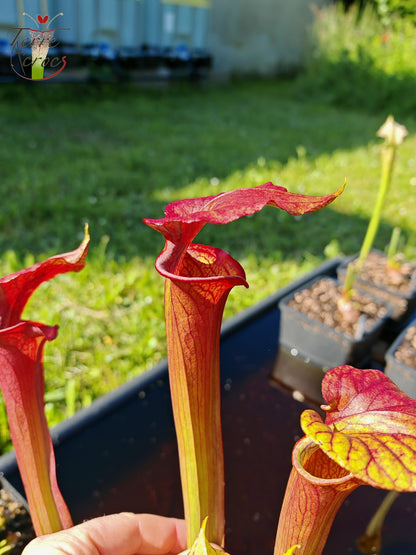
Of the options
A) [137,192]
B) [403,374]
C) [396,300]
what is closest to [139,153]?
[137,192]

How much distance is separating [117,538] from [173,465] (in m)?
0.41

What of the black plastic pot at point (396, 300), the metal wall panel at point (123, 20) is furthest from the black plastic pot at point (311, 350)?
the metal wall panel at point (123, 20)

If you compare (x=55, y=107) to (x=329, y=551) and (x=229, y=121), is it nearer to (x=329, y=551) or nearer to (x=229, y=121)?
(x=229, y=121)

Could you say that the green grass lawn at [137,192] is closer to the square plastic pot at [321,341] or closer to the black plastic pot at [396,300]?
the black plastic pot at [396,300]

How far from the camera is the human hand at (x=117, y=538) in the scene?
54 centimetres

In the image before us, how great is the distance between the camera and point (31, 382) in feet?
1.84

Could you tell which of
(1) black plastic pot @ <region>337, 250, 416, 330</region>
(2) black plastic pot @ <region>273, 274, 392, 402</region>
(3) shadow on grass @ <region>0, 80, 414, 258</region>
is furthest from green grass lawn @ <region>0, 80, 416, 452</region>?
(2) black plastic pot @ <region>273, 274, 392, 402</region>

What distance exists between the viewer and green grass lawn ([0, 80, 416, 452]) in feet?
5.24

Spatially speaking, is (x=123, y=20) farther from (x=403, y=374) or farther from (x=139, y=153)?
(x=403, y=374)

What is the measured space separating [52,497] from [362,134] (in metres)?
4.67

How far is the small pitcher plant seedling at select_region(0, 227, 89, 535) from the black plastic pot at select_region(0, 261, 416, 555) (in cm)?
31

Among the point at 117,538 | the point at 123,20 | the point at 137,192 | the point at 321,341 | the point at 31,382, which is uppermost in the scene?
the point at 123,20

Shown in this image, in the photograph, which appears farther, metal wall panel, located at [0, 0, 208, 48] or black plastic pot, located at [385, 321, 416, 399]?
metal wall panel, located at [0, 0, 208, 48]

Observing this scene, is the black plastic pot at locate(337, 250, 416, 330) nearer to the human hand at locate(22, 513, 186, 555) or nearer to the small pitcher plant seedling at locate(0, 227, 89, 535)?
the human hand at locate(22, 513, 186, 555)
